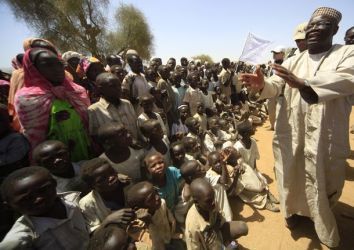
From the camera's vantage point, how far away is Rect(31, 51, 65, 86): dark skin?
8.46ft

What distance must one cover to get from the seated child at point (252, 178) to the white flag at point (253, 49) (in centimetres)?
108

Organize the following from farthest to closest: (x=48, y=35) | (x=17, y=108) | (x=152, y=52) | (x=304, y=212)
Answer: (x=152, y=52), (x=48, y=35), (x=304, y=212), (x=17, y=108)

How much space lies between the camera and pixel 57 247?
1.88m

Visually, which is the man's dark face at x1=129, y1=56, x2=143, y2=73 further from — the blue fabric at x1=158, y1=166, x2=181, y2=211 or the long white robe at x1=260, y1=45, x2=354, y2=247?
the long white robe at x1=260, y1=45, x2=354, y2=247

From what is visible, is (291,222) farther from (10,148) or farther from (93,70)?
(93,70)

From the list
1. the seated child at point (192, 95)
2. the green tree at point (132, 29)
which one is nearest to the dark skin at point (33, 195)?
the seated child at point (192, 95)

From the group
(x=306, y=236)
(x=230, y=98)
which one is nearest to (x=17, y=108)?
(x=306, y=236)

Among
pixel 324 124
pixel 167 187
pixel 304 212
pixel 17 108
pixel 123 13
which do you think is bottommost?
pixel 304 212

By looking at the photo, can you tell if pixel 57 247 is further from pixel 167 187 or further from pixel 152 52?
pixel 152 52

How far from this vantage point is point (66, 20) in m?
20.2

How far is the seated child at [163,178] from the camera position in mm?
2807

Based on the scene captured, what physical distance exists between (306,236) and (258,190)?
0.89m

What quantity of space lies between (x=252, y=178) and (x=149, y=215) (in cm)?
213

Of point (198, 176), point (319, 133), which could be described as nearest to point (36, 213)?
point (198, 176)
